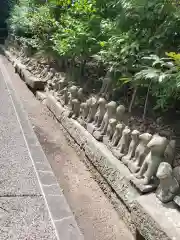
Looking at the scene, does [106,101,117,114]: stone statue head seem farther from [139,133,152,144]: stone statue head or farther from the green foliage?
[139,133,152,144]: stone statue head

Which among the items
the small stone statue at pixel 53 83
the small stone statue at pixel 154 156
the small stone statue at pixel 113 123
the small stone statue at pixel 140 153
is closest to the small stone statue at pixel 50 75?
the small stone statue at pixel 53 83

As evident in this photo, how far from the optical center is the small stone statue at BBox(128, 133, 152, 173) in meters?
3.59

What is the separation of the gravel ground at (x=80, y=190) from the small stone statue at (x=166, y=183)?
0.70 metres

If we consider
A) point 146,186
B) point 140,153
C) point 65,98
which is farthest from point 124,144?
point 65,98

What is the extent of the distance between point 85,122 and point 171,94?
1.64 meters

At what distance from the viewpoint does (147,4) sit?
4414 mm

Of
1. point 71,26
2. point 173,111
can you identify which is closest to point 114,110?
point 173,111

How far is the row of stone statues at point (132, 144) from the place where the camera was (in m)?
3.11

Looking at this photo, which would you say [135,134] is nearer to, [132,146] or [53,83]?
[132,146]

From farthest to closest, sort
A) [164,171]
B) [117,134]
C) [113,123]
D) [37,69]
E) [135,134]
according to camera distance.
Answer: [37,69], [113,123], [117,134], [135,134], [164,171]

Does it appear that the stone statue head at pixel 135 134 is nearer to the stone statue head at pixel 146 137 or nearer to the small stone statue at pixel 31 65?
the stone statue head at pixel 146 137

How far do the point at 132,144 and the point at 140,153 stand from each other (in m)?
0.25

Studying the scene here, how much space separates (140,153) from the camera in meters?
3.66

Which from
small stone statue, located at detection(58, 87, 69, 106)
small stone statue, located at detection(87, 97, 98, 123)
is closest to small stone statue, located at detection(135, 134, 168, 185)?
small stone statue, located at detection(87, 97, 98, 123)
